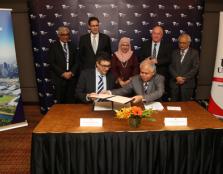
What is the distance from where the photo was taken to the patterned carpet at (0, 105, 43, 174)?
3.29 metres

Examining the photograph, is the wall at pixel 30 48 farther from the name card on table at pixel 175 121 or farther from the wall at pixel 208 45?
the name card on table at pixel 175 121

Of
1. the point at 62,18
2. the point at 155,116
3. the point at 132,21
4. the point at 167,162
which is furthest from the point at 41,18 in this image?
the point at 167,162

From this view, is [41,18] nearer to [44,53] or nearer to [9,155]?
[44,53]

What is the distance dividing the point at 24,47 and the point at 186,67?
332 cm

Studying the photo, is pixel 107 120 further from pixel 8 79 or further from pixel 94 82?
pixel 8 79

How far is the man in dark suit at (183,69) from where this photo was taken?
432cm

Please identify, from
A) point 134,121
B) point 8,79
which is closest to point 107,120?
point 134,121

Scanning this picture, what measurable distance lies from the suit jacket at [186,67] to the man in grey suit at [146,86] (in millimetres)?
1206

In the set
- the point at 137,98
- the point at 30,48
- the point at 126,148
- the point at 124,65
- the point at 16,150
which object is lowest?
the point at 16,150

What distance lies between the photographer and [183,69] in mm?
4375

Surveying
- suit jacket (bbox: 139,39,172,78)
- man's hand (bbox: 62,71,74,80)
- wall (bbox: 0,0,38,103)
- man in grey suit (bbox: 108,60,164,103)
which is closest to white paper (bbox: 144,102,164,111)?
man in grey suit (bbox: 108,60,164,103)

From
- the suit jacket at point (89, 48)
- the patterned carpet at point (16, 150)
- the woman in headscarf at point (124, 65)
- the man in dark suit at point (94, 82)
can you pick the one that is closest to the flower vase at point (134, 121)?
the man in dark suit at point (94, 82)

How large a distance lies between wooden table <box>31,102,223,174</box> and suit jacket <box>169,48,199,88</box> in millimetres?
1810

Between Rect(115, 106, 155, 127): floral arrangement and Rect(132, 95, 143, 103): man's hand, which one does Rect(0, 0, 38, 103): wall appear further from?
Rect(115, 106, 155, 127): floral arrangement
